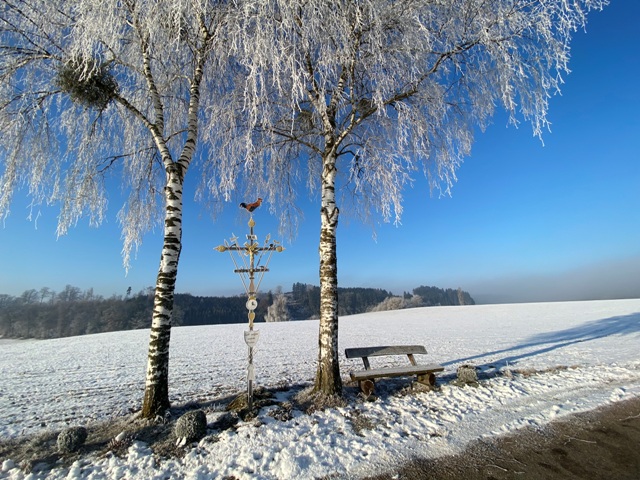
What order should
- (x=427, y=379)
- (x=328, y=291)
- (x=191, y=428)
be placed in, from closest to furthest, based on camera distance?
A: 1. (x=191, y=428)
2. (x=328, y=291)
3. (x=427, y=379)

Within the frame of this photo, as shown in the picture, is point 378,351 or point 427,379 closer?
point 427,379

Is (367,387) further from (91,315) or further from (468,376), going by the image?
(91,315)

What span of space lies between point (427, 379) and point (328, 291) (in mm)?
2934

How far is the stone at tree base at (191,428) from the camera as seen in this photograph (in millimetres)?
3988

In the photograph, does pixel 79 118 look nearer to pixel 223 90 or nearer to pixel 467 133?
pixel 223 90

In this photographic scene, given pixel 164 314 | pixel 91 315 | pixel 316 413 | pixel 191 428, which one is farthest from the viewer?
pixel 91 315

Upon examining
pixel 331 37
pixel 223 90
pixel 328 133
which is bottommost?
pixel 328 133

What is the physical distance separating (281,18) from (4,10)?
204 inches

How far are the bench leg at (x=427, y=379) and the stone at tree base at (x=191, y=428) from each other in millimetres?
4338

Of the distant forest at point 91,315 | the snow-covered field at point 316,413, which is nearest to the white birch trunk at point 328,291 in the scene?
the snow-covered field at point 316,413

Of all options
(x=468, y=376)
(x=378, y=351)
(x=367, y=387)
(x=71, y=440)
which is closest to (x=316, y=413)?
(x=367, y=387)

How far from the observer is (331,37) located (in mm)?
5477

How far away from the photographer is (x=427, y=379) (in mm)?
6227

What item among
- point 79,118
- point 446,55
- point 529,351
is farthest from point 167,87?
point 529,351
